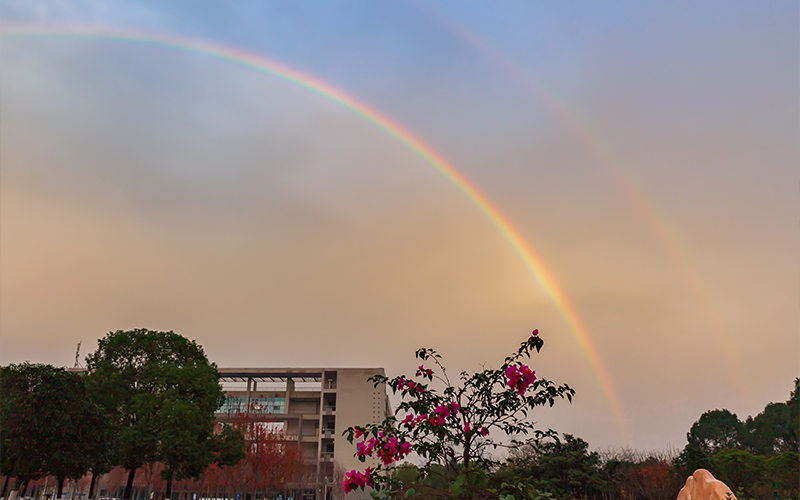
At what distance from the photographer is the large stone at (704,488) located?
40.9ft

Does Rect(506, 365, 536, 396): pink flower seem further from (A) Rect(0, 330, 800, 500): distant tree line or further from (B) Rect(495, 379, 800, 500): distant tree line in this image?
(B) Rect(495, 379, 800, 500): distant tree line

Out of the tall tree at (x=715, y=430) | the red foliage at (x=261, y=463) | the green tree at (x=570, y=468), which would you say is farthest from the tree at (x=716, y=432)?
the red foliage at (x=261, y=463)

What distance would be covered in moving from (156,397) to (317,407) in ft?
123

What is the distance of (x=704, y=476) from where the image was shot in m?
13.5

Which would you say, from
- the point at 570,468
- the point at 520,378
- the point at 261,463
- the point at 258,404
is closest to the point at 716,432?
the point at 570,468

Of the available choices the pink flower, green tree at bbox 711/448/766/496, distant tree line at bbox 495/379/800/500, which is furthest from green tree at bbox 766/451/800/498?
the pink flower

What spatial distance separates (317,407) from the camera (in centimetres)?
6366

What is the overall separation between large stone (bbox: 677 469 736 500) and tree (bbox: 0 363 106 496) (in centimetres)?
1931

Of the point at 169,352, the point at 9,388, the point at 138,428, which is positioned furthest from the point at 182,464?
the point at 9,388

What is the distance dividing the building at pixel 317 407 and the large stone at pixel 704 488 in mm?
47286

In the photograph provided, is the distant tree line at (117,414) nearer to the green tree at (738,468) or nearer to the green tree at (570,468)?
the green tree at (570,468)

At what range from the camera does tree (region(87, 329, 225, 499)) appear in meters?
26.8

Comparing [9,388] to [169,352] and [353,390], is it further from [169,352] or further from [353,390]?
[353,390]

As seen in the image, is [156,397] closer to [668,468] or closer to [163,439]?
[163,439]
